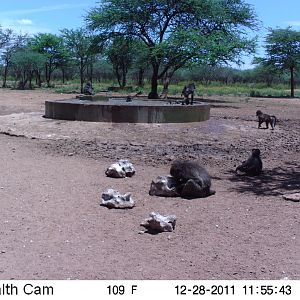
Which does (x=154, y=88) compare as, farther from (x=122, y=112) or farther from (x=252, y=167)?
(x=252, y=167)

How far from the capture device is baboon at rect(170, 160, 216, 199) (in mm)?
6773

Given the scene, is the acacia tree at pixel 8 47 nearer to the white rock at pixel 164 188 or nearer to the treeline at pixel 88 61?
the treeline at pixel 88 61

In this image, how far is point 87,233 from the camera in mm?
5242

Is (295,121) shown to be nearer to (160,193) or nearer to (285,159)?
(285,159)

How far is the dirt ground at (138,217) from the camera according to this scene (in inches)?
171

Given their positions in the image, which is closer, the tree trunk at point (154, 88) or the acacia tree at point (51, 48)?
the tree trunk at point (154, 88)

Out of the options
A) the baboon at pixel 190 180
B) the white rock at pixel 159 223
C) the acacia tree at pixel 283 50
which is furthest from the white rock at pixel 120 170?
the acacia tree at pixel 283 50

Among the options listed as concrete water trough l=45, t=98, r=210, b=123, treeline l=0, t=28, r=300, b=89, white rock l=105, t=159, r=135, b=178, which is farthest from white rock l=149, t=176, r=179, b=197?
treeline l=0, t=28, r=300, b=89

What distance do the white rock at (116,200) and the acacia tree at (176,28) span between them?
1913 cm

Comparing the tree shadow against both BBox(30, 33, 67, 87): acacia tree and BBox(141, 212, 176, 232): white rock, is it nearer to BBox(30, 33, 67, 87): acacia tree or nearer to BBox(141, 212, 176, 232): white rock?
BBox(141, 212, 176, 232): white rock

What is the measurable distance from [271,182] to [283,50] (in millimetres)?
37163

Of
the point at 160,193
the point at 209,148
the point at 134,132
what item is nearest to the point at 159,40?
the point at 134,132

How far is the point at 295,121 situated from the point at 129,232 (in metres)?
13.6

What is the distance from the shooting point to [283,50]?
1693 inches
